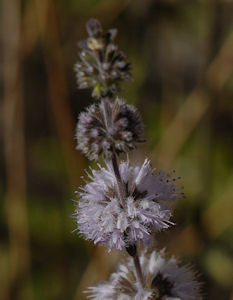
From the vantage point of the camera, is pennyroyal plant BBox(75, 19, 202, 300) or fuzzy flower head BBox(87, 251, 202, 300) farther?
fuzzy flower head BBox(87, 251, 202, 300)

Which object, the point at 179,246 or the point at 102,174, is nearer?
the point at 102,174

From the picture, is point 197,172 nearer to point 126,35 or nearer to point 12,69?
point 126,35

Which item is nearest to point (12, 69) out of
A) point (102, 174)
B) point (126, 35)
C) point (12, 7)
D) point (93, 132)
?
point (12, 7)

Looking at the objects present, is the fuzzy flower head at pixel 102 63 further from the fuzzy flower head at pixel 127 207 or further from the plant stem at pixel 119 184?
the fuzzy flower head at pixel 127 207

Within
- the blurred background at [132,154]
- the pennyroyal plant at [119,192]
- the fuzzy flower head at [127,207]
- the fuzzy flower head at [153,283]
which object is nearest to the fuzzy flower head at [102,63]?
the pennyroyal plant at [119,192]

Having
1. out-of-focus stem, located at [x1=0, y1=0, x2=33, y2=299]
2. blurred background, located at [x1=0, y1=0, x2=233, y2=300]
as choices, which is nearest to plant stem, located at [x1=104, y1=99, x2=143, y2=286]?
blurred background, located at [x1=0, y1=0, x2=233, y2=300]

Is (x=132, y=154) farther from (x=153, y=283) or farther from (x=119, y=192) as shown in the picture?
(x=119, y=192)

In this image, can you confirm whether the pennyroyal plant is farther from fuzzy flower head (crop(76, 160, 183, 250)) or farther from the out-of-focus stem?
the out-of-focus stem
